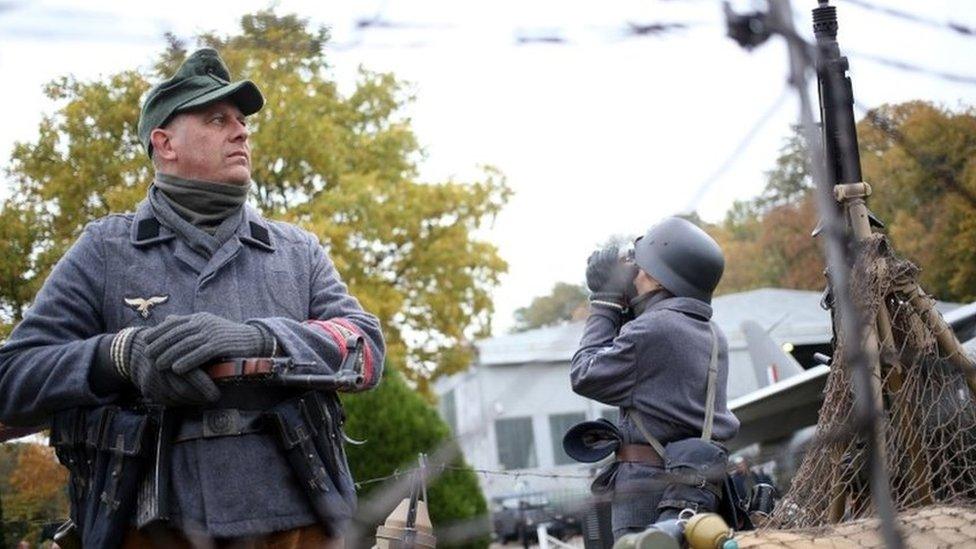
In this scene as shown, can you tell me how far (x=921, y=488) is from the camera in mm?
3643

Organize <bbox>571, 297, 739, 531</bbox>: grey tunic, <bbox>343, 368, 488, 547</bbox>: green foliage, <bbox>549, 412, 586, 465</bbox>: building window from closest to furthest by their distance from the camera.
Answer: <bbox>571, 297, 739, 531</bbox>: grey tunic < <bbox>549, 412, 586, 465</bbox>: building window < <bbox>343, 368, 488, 547</bbox>: green foliage

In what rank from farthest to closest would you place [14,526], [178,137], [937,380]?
[14,526], [937,380], [178,137]

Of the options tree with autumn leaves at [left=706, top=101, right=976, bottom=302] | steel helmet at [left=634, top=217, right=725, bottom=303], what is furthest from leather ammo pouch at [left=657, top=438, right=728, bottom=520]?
tree with autumn leaves at [left=706, top=101, right=976, bottom=302]

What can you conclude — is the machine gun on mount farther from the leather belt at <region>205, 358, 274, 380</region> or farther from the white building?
the leather belt at <region>205, 358, 274, 380</region>

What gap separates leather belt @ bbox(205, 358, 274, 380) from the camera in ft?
9.79

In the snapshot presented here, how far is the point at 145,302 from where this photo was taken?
324cm

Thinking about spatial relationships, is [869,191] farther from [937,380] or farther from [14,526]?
[14,526]

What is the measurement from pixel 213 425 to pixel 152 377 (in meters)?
0.21

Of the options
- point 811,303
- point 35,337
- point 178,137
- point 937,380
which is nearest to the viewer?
point 35,337

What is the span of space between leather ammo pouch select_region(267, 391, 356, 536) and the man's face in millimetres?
580

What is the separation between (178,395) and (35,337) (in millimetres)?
427

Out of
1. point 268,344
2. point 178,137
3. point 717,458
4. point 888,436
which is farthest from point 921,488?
point 178,137

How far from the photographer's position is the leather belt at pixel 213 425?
3.10m

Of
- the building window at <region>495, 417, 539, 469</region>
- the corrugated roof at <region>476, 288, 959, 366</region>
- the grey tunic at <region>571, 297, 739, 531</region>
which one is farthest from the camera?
the corrugated roof at <region>476, 288, 959, 366</region>
